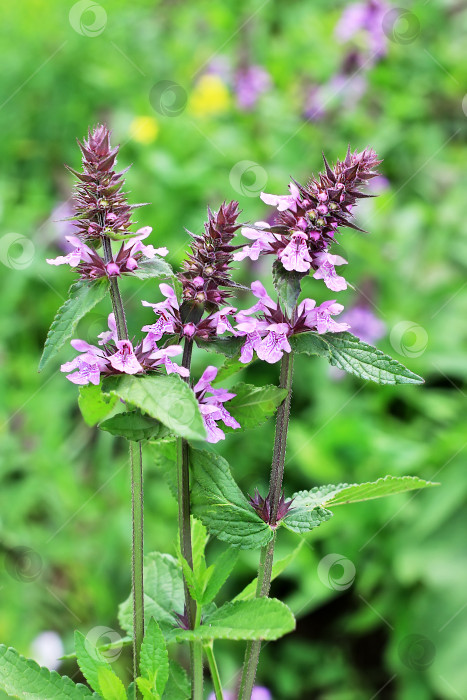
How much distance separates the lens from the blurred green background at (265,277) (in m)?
2.28

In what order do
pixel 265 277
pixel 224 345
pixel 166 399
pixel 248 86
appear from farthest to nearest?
pixel 248 86, pixel 265 277, pixel 224 345, pixel 166 399

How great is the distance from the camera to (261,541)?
0.70m

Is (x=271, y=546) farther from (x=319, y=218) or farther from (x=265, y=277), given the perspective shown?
(x=265, y=277)

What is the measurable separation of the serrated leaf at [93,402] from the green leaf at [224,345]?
0.10 m

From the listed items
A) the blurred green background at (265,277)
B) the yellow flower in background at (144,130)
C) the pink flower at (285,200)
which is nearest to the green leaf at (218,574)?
the pink flower at (285,200)

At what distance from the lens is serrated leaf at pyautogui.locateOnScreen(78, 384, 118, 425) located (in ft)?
2.37

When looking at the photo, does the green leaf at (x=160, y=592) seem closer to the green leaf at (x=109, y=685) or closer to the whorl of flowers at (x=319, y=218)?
the green leaf at (x=109, y=685)

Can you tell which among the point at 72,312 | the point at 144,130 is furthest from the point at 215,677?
the point at 144,130

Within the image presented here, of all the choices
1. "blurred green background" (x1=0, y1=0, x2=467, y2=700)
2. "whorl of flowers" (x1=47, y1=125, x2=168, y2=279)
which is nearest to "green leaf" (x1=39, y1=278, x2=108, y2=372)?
"whorl of flowers" (x1=47, y1=125, x2=168, y2=279)

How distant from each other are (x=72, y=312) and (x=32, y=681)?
0.35 meters

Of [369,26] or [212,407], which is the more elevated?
[369,26]

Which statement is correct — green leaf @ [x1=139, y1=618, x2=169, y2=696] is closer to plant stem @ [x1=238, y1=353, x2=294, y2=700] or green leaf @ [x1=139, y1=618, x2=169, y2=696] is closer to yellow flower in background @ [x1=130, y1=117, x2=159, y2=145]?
plant stem @ [x1=238, y1=353, x2=294, y2=700]

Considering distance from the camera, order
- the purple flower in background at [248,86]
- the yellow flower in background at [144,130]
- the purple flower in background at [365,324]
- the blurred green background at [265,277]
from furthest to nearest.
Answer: the purple flower in background at [248,86] → the yellow flower in background at [144,130] → the purple flower in background at [365,324] → the blurred green background at [265,277]

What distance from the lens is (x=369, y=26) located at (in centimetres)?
320
